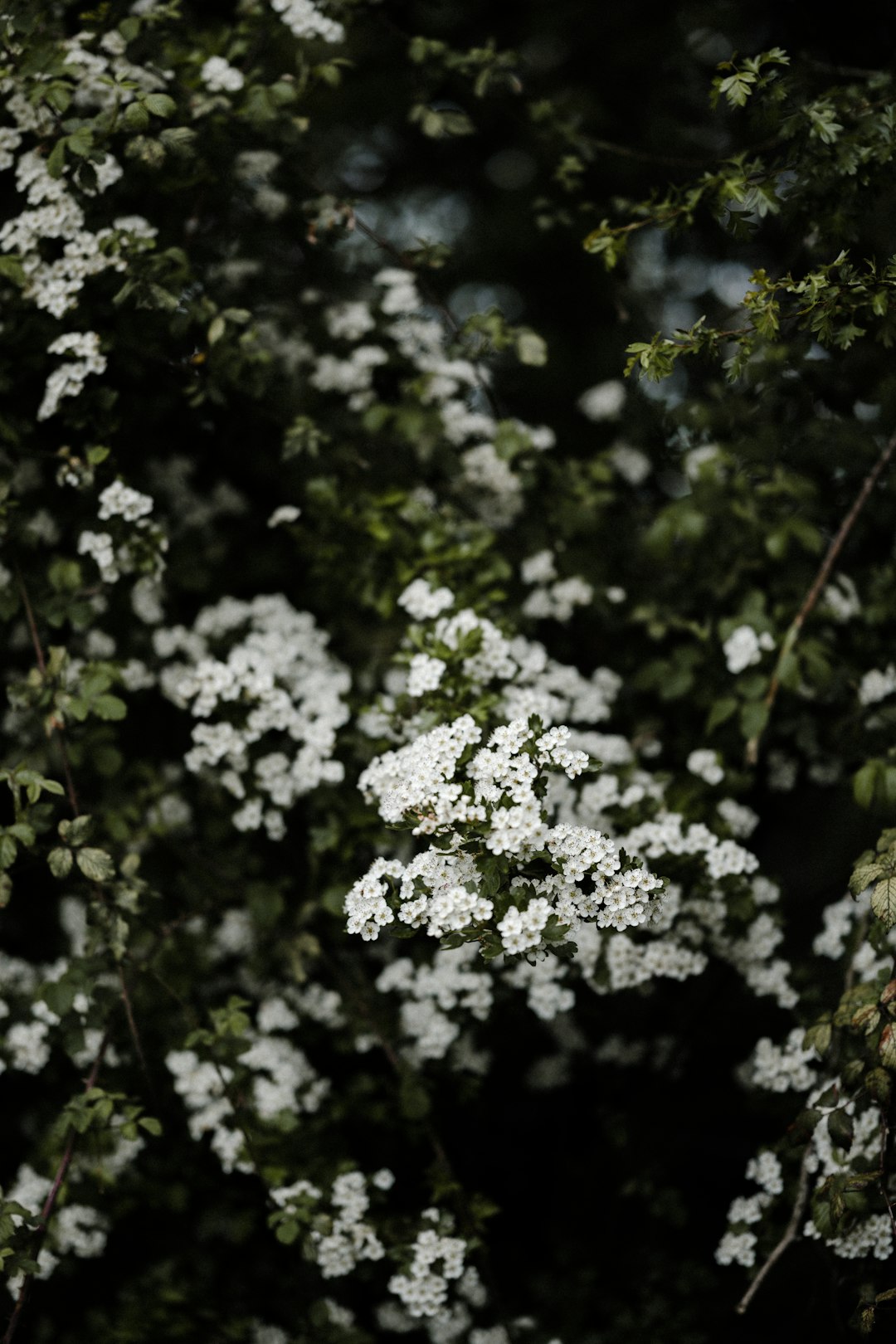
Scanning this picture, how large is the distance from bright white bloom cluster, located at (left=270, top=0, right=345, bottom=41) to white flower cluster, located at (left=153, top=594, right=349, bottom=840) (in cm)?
156

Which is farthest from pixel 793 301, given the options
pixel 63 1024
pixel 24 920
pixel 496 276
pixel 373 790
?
pixel 496 276

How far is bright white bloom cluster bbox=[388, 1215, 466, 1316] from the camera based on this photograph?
2414 millimetres

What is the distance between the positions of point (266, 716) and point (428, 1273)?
4.40ft

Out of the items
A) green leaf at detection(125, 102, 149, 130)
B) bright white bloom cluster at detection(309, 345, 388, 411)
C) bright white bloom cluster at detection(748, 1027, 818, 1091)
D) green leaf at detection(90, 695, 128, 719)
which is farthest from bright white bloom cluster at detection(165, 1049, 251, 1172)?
green leaf at detection(125, 102, 149, 130)

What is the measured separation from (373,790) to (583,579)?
3.57 ft

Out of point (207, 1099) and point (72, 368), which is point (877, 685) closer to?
point (207, 1099)

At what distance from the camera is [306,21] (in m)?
2.72

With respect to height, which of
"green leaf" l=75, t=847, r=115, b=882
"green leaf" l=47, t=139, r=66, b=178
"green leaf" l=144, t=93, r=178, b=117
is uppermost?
"green leaf" l=144, t=93, r=178, b=117

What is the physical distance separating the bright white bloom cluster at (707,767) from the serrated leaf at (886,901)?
2.40 feet

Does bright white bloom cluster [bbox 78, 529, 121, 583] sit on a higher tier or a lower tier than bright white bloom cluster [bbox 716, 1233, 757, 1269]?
higher

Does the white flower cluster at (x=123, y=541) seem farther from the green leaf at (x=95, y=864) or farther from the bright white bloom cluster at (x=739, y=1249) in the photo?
the bright white bloom cluster at (x=739, y=1249)

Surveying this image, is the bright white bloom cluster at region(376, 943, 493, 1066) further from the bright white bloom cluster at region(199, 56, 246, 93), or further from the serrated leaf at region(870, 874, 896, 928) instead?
the bright white bloom cluster at region(199, 56, 246, 93)

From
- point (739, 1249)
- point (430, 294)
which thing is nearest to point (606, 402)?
point (430, 294)

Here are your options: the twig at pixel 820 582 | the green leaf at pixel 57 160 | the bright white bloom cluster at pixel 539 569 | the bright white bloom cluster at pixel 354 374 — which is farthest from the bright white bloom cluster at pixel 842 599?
the green leaf at pixel 57 160
